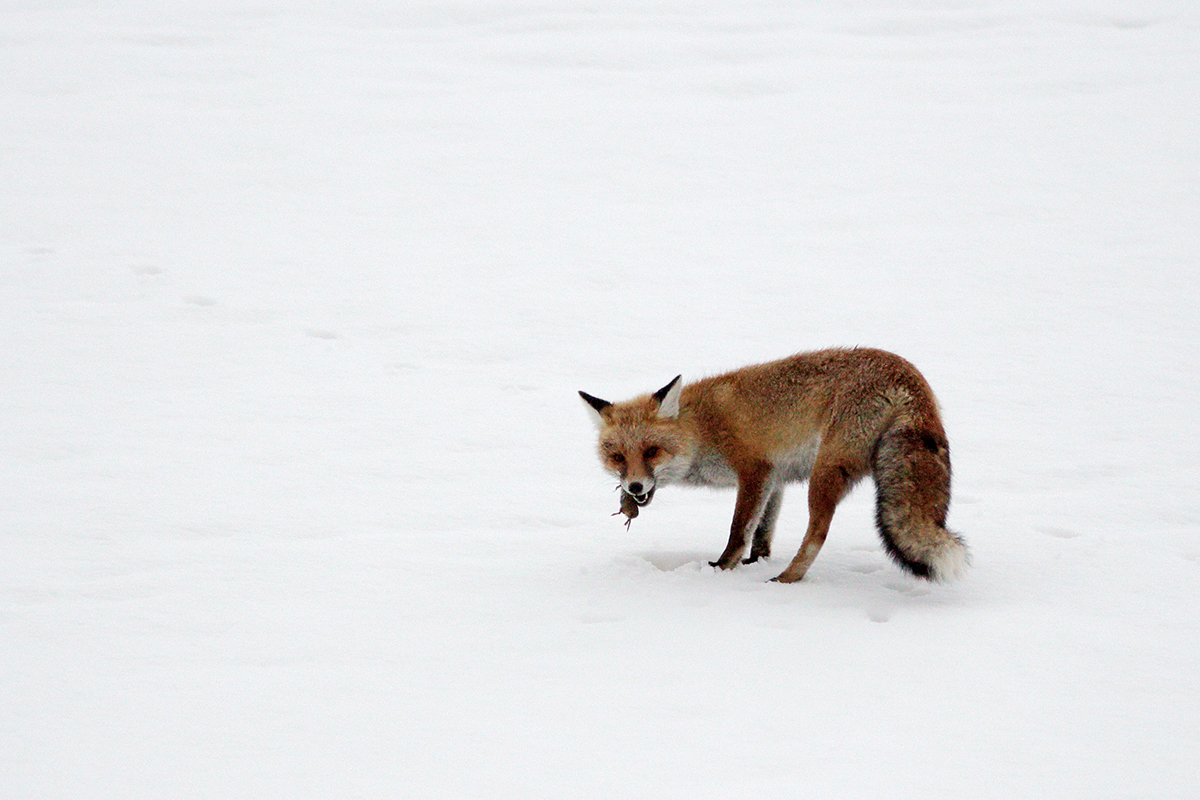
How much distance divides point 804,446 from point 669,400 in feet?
2.55

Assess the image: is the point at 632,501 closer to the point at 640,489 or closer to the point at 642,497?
the point at 642,497

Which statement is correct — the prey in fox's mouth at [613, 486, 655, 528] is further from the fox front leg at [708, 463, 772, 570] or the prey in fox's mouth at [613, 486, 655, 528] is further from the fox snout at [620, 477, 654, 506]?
the fox front leg at [708, 463, 772, 570]

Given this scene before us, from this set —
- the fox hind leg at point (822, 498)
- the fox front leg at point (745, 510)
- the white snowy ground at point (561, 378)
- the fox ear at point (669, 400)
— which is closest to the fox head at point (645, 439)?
the fox ear at point (669, 400)

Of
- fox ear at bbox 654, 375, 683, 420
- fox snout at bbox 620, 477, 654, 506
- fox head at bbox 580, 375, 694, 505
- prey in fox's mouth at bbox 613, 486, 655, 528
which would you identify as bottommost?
prey in fox's mouth at bbox 613, 486, 655, 528

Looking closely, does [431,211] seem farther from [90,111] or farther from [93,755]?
[93,755]

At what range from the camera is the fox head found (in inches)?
228

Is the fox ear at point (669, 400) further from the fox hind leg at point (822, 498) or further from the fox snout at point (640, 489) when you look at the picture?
the fox hind leg at point (822, 498)

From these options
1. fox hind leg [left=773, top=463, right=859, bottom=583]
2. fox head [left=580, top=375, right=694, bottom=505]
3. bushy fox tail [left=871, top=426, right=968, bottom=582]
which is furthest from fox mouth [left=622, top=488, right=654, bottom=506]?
bushy fox tail [left=871, top=426, right=968, bottom=582]

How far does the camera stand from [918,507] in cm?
501

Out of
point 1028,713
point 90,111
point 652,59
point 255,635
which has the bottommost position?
point 255,635

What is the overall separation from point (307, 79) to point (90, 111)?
3228 millimetres

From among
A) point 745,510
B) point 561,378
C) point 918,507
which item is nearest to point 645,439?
point 745,510

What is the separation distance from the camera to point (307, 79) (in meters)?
17.0

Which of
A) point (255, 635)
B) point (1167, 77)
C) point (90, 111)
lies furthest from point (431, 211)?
point (1167, 77)
